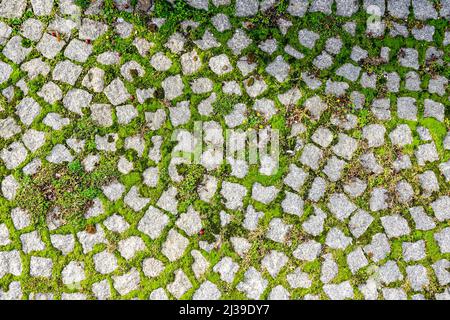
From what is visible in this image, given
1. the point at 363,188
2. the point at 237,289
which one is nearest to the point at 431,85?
the point at 363,188

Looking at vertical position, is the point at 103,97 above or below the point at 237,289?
above
